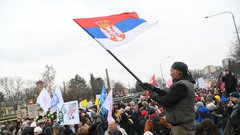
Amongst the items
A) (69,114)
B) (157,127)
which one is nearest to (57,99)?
(69,114)

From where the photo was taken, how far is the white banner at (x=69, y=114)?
28.6 feet

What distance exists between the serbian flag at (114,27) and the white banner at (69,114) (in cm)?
444

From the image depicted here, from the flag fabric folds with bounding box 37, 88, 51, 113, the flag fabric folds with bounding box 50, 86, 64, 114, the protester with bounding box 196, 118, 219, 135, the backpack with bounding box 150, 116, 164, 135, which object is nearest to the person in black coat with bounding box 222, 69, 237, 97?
the backpack with bounding box 150, 116, 164, 135

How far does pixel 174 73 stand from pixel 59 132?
16.2 feet

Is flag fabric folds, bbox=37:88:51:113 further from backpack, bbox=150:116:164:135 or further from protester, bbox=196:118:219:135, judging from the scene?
protester, bbox=196:118:219:135

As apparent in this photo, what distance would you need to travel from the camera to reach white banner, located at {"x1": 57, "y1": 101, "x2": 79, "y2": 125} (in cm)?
871

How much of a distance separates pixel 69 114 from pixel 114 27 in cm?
486

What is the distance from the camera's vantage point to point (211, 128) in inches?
184

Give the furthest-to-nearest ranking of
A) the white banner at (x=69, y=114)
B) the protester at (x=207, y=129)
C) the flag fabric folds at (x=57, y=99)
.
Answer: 1. the flag fabric folds at (x=57, y=99)
2. the white banner at (x=69, y=114)
3. the protester at (x=207, y=129)

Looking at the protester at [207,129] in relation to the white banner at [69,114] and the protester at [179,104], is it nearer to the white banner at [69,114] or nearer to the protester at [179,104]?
the protester at [179,104]

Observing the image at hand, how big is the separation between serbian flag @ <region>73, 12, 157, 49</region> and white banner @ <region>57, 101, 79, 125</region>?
444cm

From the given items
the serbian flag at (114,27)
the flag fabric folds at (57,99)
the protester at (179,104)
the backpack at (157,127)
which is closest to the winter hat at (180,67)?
the protester at (179,104)

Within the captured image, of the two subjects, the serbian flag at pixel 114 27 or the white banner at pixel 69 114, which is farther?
the white banner at pixel 69 114

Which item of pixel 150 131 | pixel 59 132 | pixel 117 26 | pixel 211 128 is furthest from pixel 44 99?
pixel 211 128
